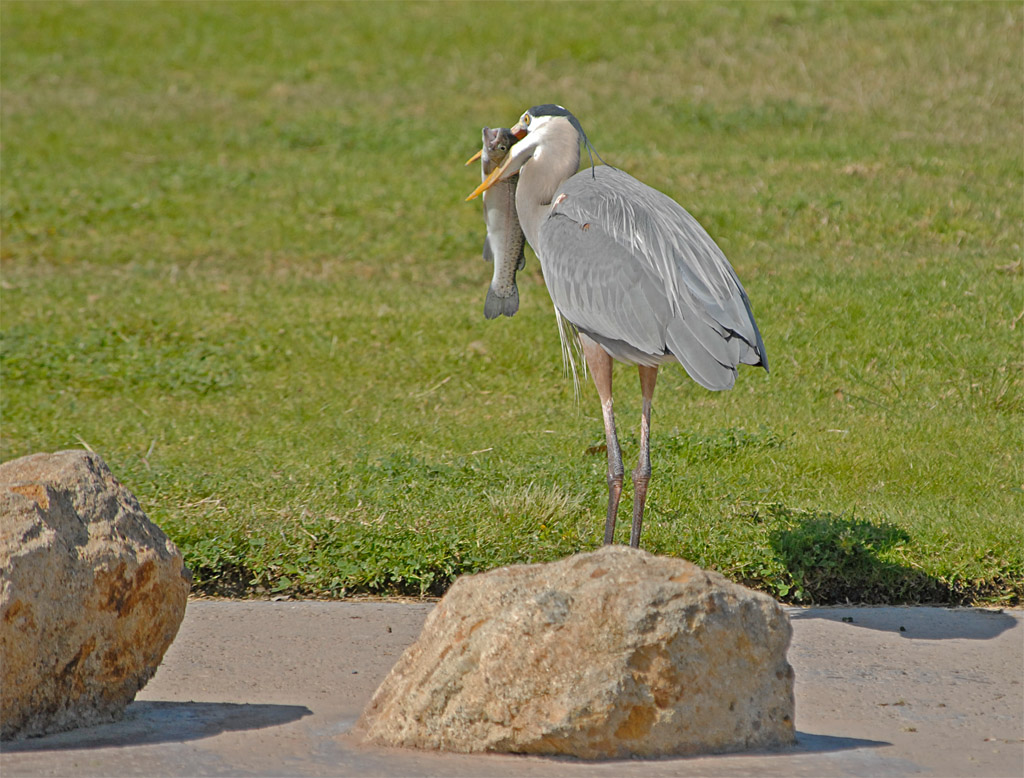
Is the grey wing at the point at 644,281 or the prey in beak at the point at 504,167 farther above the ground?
the prey in beak at the point at 504,167

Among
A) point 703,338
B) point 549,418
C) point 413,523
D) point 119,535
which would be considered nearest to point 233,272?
point 549,418

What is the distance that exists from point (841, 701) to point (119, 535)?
2.36 metres

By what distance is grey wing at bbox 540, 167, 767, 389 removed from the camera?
5.26 meters

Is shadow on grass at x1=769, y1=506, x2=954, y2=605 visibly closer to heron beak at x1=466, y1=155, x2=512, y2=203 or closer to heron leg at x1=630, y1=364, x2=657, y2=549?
heron leg at x1=630, y1=364, x2=657, y2=549

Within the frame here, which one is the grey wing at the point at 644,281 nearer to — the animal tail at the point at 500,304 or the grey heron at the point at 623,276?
the grey heron at the point at 623,276

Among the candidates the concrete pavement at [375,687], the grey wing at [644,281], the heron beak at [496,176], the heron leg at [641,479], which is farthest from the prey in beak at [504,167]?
the concrete pavement at [375,687]

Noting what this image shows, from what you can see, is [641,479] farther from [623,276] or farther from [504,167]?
[504,167]

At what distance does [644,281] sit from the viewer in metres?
5.48

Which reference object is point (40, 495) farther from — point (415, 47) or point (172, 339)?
point (415, 47)

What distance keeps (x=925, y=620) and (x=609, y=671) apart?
2086mm

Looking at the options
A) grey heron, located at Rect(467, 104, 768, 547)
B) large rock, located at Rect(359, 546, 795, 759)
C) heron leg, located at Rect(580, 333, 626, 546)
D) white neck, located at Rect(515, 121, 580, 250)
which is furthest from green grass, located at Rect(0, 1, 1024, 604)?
large rock, located at Rect(359, 546, 795, 759)

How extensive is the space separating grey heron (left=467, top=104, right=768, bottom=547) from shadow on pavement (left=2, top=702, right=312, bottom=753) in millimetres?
1782

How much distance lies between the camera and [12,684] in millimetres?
3576

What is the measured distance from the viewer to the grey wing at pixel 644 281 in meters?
5.26
